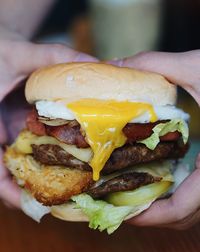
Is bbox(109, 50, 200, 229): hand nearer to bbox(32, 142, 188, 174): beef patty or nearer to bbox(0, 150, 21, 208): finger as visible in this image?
bbox(32, 142, 188, 174): beef patty

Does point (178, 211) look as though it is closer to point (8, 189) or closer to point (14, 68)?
point (8, 189)

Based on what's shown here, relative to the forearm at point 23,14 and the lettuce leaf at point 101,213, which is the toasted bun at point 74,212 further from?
the forearm at point 23,14

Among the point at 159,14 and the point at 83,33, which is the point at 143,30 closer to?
the point at 159,14

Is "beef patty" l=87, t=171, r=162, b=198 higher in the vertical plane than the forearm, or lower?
lower

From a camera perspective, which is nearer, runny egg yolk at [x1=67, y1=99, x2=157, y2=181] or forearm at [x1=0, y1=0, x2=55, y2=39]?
runny egg yolk at [x1=67, y1=99, x2=157, y2=181]

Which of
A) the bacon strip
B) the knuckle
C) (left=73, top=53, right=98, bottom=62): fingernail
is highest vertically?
(left=73, top=53, right=98, bottom=62): fingernail

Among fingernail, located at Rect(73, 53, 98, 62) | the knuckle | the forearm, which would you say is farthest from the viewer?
the forearm

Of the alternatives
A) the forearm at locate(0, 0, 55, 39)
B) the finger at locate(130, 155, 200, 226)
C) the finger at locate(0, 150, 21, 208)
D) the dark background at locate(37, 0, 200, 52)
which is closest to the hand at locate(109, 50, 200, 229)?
the finger at locate(130, 155, 200, 226)
